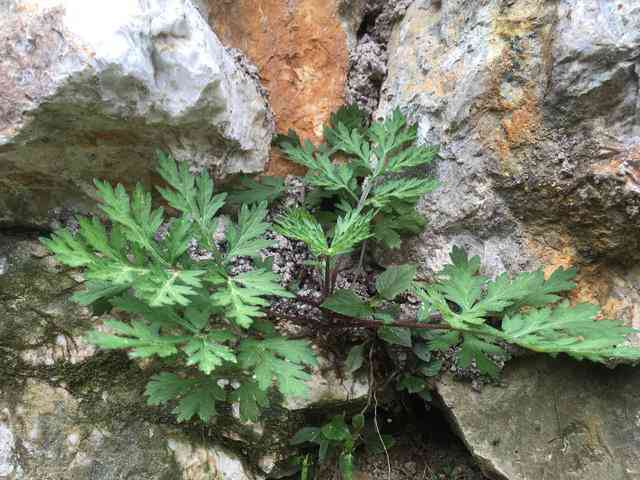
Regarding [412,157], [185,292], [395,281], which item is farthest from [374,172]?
[185,292]

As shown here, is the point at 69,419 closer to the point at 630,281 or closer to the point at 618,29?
the point at 630,281

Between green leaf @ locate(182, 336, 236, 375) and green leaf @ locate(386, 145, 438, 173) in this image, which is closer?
green leaf @ locate(182, 336, 236, 375)

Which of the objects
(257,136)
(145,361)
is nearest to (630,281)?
(257,136)

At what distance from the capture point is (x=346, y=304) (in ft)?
5.97

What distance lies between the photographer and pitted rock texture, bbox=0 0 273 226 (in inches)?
62.5

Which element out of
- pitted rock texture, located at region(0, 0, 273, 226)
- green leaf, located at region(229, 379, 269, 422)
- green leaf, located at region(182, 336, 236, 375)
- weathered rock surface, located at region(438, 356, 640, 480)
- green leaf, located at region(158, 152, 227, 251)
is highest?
pitted rock texture, located at region(0, 0, 273, 226)

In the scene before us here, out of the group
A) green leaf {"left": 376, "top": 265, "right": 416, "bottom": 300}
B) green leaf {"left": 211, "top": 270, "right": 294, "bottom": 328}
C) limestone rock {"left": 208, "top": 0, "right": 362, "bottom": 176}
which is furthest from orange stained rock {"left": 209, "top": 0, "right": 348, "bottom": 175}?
Answer: green leaf {"left": 211, "top": 270, "right": 294, "bottom": 328}

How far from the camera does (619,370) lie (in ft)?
6.45

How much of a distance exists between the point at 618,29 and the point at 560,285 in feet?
2.82

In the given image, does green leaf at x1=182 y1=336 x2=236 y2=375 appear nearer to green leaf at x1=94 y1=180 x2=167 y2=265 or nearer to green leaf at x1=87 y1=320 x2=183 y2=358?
green leaf at x1=87 y1=320 x2=183 y2=358

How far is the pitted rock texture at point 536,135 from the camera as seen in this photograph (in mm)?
1757

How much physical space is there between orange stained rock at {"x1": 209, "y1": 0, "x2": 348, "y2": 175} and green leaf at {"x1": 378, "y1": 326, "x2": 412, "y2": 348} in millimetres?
817

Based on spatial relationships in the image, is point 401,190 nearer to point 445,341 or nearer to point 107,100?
point 445,341

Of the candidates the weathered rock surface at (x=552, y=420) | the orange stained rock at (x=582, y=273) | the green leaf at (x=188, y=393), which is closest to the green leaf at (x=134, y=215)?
the green leaf at (x=188, y=393)
